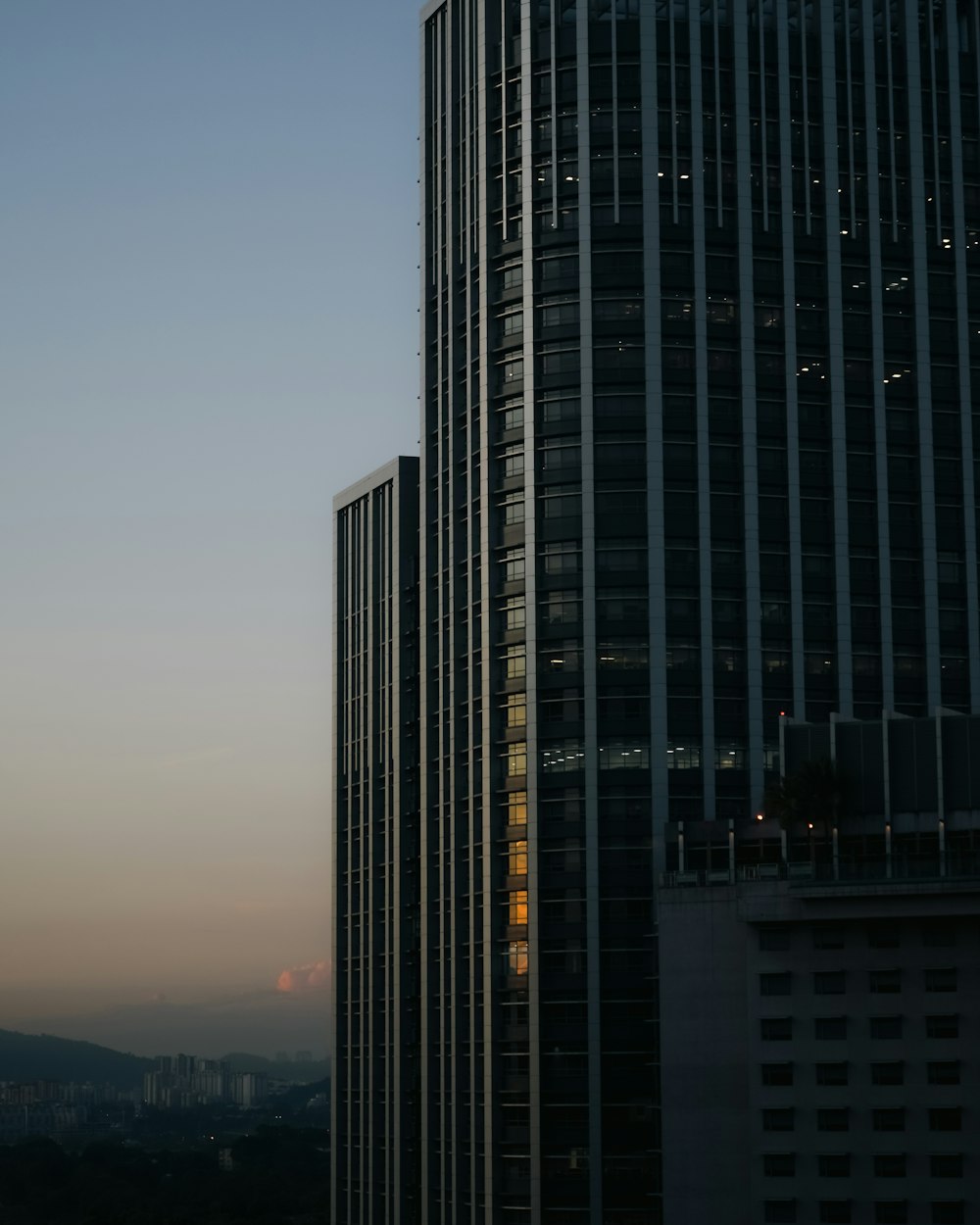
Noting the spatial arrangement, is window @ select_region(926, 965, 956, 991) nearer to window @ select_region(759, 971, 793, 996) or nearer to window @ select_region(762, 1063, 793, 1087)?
window @ select_region(759, 971, 793, 996)

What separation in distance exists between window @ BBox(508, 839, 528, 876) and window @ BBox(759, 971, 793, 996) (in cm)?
3932

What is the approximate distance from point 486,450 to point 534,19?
1646 inches

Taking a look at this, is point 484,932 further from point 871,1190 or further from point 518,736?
point 871,1190

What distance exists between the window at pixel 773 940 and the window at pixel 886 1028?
304 inches

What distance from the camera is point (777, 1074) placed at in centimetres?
13212

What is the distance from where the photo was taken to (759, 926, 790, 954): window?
134 metres

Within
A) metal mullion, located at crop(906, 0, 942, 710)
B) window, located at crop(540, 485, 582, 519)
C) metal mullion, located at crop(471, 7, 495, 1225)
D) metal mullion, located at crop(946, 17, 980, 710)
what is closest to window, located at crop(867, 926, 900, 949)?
metal mullion, located at crop(906, 0, 942, 710)

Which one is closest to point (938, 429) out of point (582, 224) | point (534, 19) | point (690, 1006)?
point (582, 224)

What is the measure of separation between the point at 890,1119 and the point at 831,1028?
6913 millimetres

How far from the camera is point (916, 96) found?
606 ft

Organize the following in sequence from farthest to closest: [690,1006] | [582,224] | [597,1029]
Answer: [582,224]
[597,1029]
[690,1006]

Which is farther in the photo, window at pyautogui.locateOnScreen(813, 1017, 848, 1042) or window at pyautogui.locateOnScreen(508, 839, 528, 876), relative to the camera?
window at pyautogui.locateOnScreen(508, 839, 528, 876)

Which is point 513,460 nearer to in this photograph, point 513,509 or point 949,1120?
point 513,509

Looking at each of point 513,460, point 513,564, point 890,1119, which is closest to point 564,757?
point 513,564
